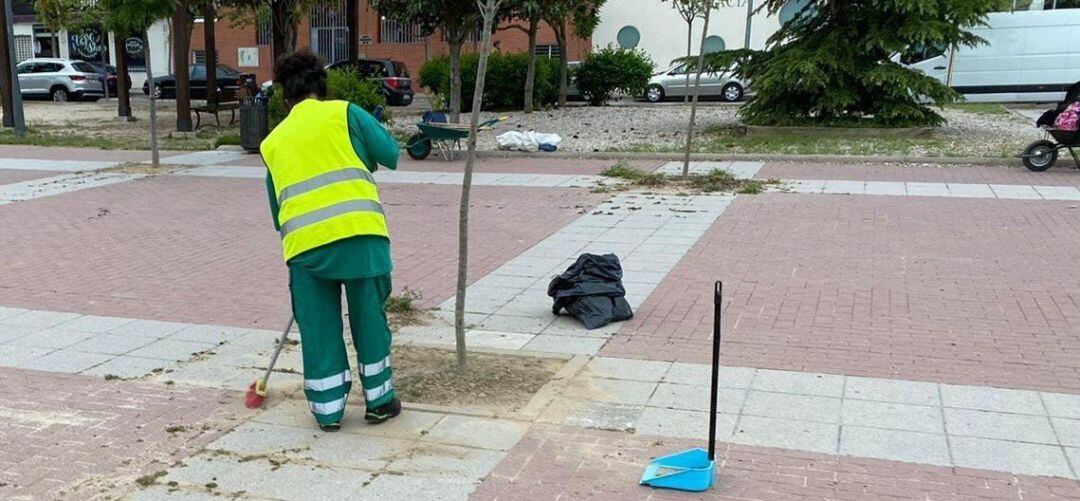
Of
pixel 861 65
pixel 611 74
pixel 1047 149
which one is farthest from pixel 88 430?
pixel 611 74

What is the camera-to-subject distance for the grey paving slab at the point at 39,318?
21.1 feet

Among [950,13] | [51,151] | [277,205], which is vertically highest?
[950,13]

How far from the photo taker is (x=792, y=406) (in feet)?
15.8

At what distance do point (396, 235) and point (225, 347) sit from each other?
12.1ft

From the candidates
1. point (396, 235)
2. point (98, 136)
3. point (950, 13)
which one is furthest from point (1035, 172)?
point (98, 136)

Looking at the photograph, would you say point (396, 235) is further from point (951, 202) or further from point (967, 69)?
point (967, 69)

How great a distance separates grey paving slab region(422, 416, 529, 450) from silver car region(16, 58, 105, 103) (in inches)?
1302

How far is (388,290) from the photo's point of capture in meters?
4.64

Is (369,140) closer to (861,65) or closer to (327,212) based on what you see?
Result: (327,212)

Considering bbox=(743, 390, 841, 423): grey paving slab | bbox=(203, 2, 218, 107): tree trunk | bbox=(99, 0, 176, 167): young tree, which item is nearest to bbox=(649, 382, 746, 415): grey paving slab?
bbox=(743, 390, 841, 423): grey paving slab

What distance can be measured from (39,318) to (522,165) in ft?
30.0

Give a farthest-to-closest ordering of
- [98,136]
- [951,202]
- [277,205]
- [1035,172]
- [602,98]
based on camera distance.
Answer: [602,98]
[98,136]
[1035,172]
[951,202]
[277,205]

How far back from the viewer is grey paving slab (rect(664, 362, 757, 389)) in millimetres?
5176

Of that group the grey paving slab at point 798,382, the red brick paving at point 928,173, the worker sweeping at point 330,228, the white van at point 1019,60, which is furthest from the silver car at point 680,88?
the worker sweeping at point 330,228
